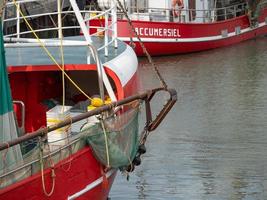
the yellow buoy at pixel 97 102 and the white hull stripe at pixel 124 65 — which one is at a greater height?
the white hull stripe at pixel 124 65

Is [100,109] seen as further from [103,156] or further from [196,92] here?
[196,92]

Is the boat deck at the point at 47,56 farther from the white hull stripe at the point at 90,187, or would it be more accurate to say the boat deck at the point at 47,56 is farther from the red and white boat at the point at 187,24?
the red and white boat at the point at 187,24

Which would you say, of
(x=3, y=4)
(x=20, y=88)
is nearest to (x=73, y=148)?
(x=3, y=4)

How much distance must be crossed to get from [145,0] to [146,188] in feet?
54.9

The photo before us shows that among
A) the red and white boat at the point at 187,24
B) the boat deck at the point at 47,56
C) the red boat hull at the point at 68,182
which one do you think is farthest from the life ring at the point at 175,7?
the red boat hull at the point at 68,182

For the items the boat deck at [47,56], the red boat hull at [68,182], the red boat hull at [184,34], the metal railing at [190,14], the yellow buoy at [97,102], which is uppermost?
the boat deck at [47,56]

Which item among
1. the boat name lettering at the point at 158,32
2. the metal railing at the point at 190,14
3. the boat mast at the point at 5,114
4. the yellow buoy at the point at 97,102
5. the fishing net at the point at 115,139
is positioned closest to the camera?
the boat mast at the point at 5,114

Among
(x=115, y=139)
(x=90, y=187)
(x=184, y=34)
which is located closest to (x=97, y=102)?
(x=115, y=139)

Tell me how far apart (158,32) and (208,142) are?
1364cm

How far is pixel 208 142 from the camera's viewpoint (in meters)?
14.7

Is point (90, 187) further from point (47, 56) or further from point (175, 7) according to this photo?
point (175, 7)

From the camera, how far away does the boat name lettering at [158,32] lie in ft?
90.2

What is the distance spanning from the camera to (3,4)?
7992mm

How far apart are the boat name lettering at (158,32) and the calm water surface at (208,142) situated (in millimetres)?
3164
